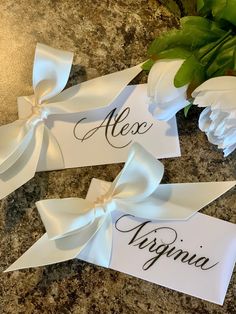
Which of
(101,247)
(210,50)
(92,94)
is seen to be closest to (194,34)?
(210,50)

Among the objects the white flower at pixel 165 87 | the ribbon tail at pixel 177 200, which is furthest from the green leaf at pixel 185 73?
the ribbon tail at pixel 177 200

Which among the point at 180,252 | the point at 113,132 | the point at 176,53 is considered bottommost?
the point at 180,252

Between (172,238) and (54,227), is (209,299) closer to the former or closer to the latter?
(172,238)

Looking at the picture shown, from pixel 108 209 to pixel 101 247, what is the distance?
0.04 meters

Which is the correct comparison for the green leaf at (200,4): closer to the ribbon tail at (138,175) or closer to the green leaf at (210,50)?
the green leaf at (210,50)

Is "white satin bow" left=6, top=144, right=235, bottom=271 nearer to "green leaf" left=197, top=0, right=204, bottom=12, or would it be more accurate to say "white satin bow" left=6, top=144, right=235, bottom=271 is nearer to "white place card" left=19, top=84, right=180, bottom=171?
"white place card" left=19, top=84, right=180, bottom=171

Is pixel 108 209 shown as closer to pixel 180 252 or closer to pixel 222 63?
pixel 180 252

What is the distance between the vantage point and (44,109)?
661 millimetres

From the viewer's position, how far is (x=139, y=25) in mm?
697

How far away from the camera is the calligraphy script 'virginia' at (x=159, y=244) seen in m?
0.65

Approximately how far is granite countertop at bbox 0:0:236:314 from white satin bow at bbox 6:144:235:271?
14 mm

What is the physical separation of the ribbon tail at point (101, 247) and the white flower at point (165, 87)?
5.6 inches

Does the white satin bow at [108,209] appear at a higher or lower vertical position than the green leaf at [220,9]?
lower

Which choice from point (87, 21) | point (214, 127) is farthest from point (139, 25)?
point (214, 127)
